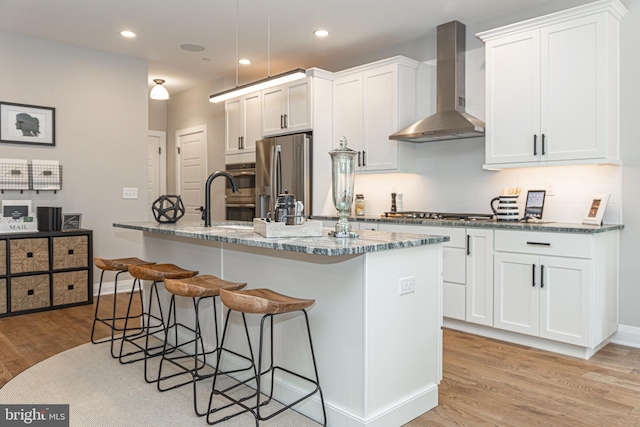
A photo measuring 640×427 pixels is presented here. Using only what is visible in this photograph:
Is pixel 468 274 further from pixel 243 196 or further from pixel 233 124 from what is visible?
pixel 233 124

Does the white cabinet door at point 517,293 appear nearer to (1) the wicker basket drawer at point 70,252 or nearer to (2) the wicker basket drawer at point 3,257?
(1) the wicker basket drawer at point 70,252

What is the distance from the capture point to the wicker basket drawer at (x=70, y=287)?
4.57 metres

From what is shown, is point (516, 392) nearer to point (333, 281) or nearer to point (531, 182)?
point (333, 281)

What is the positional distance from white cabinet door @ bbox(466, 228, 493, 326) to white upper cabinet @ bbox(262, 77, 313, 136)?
2234mm

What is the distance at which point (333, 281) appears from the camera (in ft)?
7.37

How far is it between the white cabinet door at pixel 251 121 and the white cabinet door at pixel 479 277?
9.90ft

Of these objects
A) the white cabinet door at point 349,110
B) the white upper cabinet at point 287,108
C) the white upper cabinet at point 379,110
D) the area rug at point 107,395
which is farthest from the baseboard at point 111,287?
the white upper cabinet at point 379,110

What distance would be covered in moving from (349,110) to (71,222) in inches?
123

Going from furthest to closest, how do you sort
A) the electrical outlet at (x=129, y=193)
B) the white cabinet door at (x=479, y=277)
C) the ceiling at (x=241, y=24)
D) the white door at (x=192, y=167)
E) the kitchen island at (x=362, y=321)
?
the white door at (x=192, y=167) < the electrical outlet at (x=129, y=193) < the ceiling at (x=241, y=24) < the white cabinet door at (x=479, y=277) < the kitchen island at (x=362, y=321)

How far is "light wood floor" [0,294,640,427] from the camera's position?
2.34 m

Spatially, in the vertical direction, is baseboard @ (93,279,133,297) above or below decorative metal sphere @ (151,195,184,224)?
below

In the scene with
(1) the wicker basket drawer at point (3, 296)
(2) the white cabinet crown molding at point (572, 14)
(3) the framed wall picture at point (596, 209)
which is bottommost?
(1) the wicker basket drawer at point (3, 296)

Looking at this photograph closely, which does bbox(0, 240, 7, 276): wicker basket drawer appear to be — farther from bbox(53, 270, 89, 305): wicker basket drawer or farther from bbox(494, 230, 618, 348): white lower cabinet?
bbox(494, 230, 618, 348): white lower cabinet

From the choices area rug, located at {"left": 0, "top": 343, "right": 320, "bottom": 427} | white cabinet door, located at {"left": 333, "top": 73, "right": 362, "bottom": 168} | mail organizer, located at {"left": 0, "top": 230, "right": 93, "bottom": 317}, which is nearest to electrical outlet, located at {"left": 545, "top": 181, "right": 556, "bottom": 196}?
white cabinet door, located at {"left": 333, "top": 73, "right": 362, "bottom": 168}
